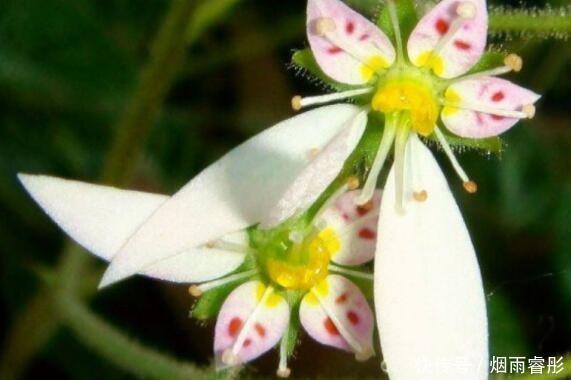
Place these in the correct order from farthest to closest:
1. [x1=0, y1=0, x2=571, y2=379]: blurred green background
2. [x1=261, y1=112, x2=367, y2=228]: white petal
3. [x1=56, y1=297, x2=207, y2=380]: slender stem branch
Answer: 1. [x1=0, y1=0, x2=571, y2=379]: blurred green background
2. [x1=56, y1=297, x2=207, y2=380]: slender stem branch
3. [x1=261, y1=112, x2=367, y2=228]: white petal

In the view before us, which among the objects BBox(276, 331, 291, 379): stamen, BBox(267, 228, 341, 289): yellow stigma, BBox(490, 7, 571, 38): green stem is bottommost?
BBox(276, 331, 291, 379): stamen

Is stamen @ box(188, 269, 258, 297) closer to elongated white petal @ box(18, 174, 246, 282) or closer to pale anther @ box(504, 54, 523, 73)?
elongated white petal @ box(18, 174, 246, 282)

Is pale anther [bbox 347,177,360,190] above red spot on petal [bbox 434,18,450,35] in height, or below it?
below

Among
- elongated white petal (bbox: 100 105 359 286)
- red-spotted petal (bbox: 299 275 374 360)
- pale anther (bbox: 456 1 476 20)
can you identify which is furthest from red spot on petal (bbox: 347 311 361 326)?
pale anther (bbox: 456 1 476 20)

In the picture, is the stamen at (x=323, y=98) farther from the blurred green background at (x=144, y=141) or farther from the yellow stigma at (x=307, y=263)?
the blurred green background at (x=144, y=141)

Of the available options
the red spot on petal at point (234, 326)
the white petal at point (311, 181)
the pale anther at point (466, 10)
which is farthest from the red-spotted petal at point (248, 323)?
the pale anther at point (466, 10)

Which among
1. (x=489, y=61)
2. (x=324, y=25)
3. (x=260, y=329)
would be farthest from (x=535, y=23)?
(x=260, y=329)

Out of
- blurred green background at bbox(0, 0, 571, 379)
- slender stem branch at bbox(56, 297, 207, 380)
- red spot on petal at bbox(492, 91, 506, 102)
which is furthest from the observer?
blurred green background at bbox(0, 0, 571, 379)
